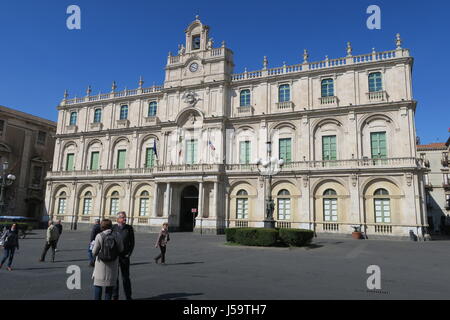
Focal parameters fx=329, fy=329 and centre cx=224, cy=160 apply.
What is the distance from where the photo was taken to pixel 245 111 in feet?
114

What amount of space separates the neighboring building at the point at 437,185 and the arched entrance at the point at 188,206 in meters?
39.6

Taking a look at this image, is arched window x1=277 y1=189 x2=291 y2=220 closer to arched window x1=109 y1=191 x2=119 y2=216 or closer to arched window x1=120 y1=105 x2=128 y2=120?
arched window x1=109 y1=191 x2=119 y2=216

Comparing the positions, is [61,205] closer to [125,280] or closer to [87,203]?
[87,203]

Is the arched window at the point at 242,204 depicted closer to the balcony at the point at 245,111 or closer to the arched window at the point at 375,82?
the balcony at the point at 245,111

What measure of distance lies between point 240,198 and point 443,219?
118 feet

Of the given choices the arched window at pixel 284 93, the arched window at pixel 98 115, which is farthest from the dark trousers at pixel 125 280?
the arched window at pixel 98 115

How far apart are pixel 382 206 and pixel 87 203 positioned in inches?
1288

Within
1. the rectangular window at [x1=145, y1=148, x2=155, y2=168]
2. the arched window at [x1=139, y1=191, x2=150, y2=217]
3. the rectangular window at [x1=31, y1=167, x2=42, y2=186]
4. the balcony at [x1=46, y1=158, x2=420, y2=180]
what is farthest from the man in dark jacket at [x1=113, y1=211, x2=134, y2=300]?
the rectangular window at [x1=31, y1=167, x2=42, y2=186]

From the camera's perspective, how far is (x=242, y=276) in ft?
33.4

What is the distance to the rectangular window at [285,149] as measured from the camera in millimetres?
32594

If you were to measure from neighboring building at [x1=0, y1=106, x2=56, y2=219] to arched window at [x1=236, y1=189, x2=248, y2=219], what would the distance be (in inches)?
1008

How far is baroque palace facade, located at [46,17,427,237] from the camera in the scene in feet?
94.1
